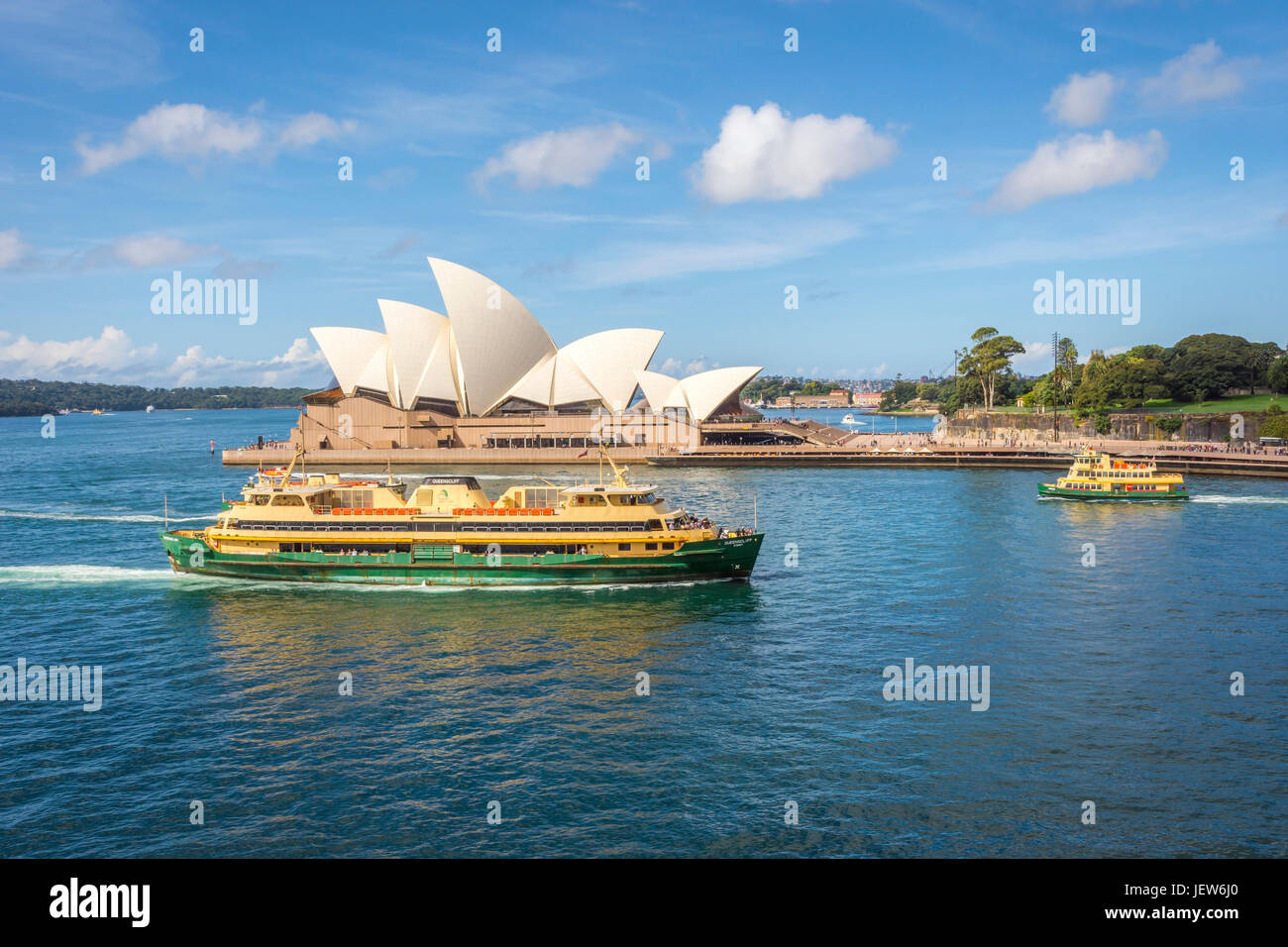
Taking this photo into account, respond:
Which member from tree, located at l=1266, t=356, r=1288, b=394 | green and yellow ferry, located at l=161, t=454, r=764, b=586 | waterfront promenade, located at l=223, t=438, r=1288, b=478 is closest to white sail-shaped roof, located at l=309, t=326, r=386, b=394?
waterfront promenade, located at l=223, t=438, r=1288, b=478

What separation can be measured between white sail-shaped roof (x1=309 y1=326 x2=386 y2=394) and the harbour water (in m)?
66.4

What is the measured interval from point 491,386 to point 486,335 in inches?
274

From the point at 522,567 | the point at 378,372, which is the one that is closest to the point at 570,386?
the point at 378,372

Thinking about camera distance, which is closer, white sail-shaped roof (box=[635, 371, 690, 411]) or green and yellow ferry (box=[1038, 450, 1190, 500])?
green and yellow ferry (box=[1038, 450, 1190, 500])

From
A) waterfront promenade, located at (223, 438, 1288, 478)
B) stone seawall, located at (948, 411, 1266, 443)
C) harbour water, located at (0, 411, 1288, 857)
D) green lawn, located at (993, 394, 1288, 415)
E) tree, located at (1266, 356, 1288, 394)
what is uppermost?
tree, located at (1266, 356, 1288, 394)

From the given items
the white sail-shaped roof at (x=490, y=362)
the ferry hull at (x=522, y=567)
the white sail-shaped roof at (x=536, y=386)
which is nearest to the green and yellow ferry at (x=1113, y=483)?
the ferry hull at (x=522, y=567)

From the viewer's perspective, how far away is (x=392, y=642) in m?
31.1

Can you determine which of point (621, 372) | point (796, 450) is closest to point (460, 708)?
point (796, 450)

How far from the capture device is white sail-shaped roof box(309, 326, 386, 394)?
110562mm

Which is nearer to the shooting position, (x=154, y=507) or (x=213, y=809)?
(x=213, y=809)

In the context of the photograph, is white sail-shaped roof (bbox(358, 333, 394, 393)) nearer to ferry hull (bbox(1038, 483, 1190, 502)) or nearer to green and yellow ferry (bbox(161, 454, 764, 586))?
green and yellow ferry (bbox(161, 454, 764, 586))

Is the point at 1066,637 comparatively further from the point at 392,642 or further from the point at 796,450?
the point at 796,450

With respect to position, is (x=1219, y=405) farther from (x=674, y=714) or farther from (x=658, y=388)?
(x=674, y=714)
